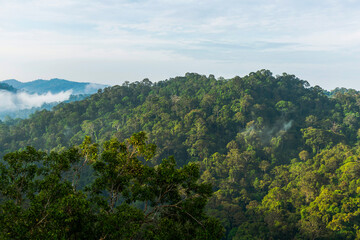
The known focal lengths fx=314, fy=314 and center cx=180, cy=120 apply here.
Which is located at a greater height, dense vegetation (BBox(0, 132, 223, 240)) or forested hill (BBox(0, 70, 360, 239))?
dense vegetation (BBox(0, 132, 223, 240))

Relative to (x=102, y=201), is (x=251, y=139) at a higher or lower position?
lower

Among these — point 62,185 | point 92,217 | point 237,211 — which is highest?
point 62,185

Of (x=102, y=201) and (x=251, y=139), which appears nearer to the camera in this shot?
(x=102, y=201)

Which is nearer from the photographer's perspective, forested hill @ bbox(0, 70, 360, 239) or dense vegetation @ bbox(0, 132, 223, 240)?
dense vegetation @ bbox(0, 132, 223, 240)

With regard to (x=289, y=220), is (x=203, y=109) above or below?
above

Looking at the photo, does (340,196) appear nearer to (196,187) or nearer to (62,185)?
(196,187)

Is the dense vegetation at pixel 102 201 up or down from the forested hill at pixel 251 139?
up

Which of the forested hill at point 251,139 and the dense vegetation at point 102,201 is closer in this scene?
the dense vegetation at point 102,201

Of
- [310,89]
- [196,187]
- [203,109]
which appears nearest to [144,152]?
[196,187]
